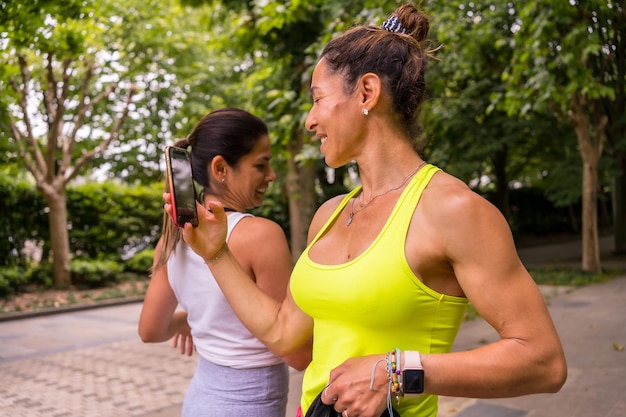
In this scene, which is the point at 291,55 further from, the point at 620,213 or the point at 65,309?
the point at 620,213

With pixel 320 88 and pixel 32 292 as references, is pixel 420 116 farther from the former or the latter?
pixel 32 292

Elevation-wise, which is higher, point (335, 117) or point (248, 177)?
point (335, 117)

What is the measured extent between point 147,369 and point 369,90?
6.26 meters

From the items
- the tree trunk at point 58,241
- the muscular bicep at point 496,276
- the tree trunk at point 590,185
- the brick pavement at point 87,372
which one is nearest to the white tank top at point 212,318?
the muscular bicep at point 496,276

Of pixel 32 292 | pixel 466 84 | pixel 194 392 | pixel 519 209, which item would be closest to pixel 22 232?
pixel 32 292

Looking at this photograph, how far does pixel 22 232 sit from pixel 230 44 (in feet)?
25.5

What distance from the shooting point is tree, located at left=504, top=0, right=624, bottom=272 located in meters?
8.60

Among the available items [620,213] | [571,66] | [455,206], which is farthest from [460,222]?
[620,213]

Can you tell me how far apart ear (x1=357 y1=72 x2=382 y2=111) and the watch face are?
2.20ft

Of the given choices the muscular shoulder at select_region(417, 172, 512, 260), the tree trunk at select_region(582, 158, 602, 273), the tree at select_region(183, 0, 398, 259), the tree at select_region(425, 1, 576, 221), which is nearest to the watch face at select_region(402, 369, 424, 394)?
the muscular shoulder at select_region(417, 172, 512, 260)

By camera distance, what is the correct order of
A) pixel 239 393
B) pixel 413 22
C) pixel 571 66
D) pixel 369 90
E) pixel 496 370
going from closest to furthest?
pixel 496 370 < pixel 369 90 < pixel 413 22 < pixel 239 393 < pixel 571 66

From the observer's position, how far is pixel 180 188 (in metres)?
1.74

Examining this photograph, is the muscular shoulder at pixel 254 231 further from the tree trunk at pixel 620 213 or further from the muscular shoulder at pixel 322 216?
the tree trunk at pixel 620 213

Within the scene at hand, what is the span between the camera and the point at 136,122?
818 inches
